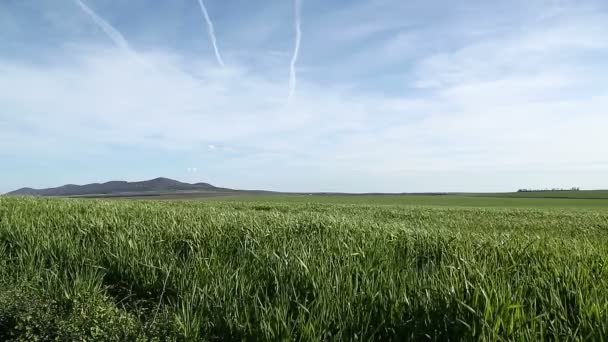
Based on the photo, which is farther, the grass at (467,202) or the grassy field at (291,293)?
the grass at (467,202)

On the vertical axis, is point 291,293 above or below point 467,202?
below

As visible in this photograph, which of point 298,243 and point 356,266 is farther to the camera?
point 298,243

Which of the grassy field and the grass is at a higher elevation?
the grass

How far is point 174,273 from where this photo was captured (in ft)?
16.7

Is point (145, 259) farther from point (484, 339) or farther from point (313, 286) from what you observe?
point (484, 339)

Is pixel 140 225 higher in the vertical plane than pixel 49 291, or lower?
higher

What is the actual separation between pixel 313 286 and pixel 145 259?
2.42 meters

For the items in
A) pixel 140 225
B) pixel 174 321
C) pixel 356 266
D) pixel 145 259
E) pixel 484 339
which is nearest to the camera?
pixel 484 339

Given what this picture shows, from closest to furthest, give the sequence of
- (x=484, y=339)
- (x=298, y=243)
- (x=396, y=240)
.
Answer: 1. (x=484, y=339)
2. (x=298, y=243)
3. (x=396, y=240)

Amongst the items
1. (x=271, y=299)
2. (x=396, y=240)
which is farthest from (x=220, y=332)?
(x=396, y=240)

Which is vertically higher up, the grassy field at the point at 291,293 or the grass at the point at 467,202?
the grass at the point at 467,202

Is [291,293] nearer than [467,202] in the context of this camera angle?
Yes

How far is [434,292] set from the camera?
4.05m

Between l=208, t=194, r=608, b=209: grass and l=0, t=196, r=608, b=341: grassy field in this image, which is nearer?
l=0, t=196, r=608, b=341: grassy field
